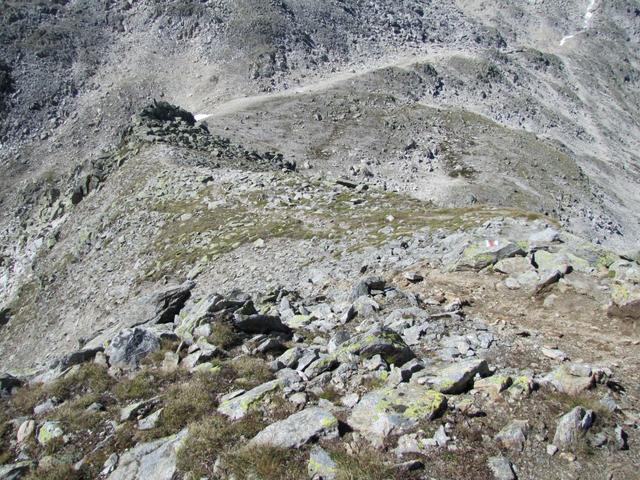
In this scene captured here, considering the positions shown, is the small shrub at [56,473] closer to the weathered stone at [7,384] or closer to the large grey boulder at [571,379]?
the weathered stone at [7,384]

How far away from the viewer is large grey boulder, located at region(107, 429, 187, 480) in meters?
9.17

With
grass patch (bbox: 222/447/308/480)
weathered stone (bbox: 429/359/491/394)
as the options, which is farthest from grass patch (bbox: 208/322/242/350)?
weathered stone (bbox: 429/359/491/394)

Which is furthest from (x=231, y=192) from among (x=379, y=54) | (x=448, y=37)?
(x=448, y=37)

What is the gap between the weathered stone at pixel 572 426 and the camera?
29.8ft

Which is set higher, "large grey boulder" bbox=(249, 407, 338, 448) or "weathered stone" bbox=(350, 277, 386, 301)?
"large grey boulder" bbox=(249, 407, 338, 448)

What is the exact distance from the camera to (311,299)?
19.2 meters

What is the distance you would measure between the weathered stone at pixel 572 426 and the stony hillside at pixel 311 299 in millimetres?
37

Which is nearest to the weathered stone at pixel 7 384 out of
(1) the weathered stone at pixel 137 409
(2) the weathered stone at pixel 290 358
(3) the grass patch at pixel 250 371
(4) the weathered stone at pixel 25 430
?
(4) the weathered stone at pixel 25 430

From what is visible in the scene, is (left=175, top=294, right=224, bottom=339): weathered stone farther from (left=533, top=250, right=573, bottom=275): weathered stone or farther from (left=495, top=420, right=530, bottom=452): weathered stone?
(left=533, top=250, right=573, bottom=275): weathered stone

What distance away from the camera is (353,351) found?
12430mm

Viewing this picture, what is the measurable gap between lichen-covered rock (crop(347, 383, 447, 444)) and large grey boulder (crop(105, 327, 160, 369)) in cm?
713

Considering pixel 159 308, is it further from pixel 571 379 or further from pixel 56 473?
pixel 571 379

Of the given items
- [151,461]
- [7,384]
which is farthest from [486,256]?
[7,384]

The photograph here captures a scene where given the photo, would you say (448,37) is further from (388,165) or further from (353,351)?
(353,351)
